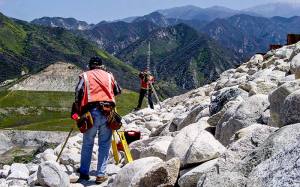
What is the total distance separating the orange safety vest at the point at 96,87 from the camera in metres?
10.8

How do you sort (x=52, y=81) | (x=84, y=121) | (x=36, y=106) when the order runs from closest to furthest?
1. (x=84, y=121)
2. (x=36, y=106)
3. (x=52, y=81)

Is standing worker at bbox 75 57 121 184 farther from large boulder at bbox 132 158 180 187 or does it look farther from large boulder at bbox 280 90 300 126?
large boulder at bbox 280 90 300 126

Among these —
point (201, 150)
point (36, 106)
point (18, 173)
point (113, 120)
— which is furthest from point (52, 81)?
point (201, 150)

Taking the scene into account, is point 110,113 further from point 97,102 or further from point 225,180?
point 225,180

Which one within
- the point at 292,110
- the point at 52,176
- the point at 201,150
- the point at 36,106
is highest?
the point at 292,110

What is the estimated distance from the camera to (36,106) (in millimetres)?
169375

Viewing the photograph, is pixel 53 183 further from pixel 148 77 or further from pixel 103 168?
pixel 148 77

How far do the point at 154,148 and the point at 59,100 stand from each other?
17005cm

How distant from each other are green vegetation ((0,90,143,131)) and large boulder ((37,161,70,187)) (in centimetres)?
13613

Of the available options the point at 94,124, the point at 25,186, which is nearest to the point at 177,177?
the point at 94,124

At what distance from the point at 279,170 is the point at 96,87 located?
6.21 m

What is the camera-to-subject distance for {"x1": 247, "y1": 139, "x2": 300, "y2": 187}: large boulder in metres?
4.88

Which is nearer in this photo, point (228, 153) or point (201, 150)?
point (228, 153)

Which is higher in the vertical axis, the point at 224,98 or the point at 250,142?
the point at 250,142
